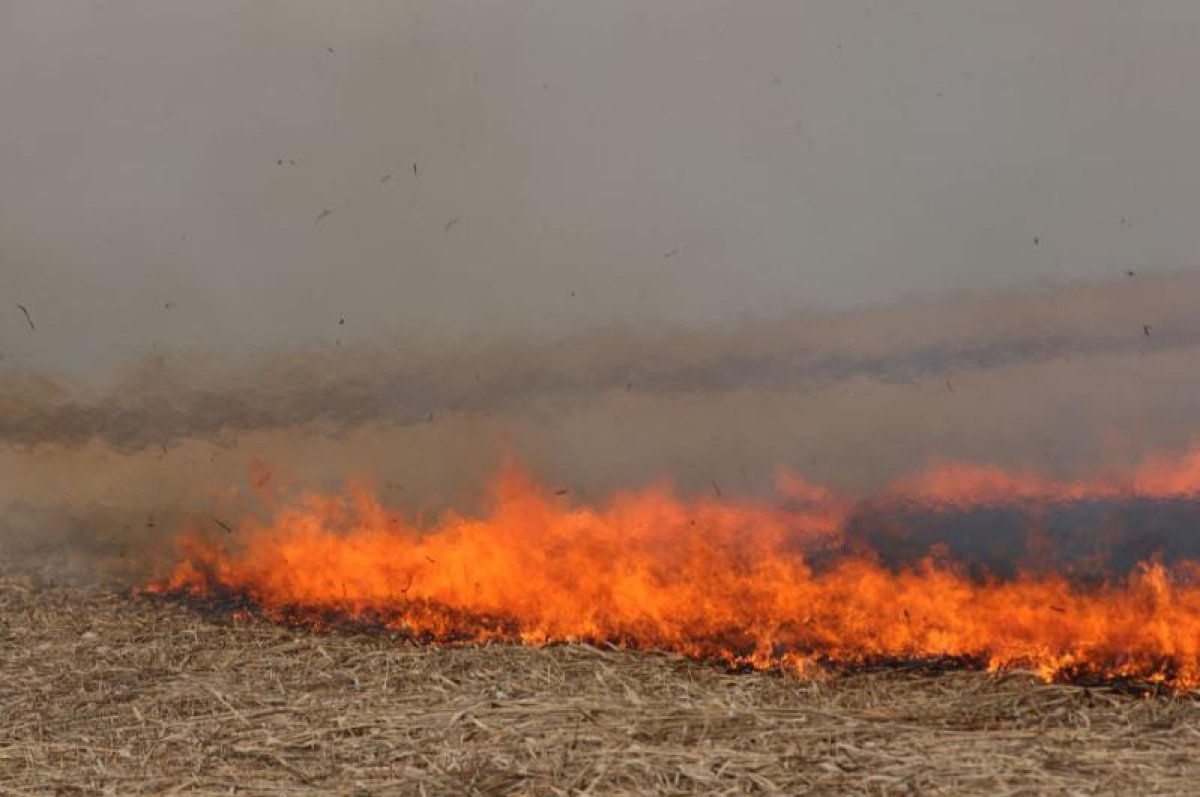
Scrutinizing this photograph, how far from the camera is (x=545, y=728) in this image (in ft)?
22.3

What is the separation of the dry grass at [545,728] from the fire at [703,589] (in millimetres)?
476

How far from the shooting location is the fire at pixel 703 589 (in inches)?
321

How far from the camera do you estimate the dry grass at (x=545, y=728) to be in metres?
6.02

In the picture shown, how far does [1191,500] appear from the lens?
9328 mm

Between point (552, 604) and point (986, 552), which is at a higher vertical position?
point (986, 552)

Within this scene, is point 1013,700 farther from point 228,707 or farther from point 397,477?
point 397,477

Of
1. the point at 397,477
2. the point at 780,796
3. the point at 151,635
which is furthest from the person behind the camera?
the point at 397,477

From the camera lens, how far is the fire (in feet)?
26.7

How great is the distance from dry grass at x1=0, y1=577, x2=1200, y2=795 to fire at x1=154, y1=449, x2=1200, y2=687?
48cm

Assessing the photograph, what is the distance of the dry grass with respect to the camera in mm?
6023

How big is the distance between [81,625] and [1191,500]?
9.75 metres

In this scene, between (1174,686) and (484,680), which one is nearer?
(1174,686)

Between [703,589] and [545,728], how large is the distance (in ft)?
8.57

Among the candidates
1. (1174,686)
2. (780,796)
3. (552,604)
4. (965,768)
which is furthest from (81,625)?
(1174,686)
